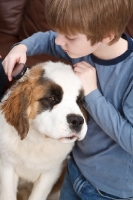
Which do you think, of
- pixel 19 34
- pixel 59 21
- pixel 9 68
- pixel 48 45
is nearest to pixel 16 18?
pixel 19 34

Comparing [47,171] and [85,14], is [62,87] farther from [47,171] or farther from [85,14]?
[47,171]

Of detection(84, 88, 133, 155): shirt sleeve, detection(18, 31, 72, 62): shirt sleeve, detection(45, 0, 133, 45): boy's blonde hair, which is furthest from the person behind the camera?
detection(18, 31, 72, 62): shirt sleeve

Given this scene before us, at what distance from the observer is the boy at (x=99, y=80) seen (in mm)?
994

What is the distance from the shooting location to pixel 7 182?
4.52 ft

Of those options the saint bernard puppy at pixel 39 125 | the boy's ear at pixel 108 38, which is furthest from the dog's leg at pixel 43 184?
the boy's ear at pixel 108 38

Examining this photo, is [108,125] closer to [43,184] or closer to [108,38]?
[108,38]

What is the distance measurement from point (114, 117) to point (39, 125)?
10.7 inches

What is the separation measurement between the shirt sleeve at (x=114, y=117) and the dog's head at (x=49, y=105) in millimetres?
57

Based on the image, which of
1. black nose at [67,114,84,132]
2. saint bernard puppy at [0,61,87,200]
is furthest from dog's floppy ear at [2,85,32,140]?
black nose at [67,114,84,132]

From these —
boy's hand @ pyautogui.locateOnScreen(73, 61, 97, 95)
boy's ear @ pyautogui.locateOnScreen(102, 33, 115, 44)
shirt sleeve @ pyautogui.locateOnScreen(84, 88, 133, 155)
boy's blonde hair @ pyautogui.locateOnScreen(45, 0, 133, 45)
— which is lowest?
shirt sleeve @ pyautogui.locateOnScreen(84, 88, 133, 155)

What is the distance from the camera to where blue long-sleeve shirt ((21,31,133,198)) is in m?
1.09

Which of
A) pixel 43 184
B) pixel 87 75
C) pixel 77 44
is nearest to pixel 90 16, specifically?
pixel 77 44

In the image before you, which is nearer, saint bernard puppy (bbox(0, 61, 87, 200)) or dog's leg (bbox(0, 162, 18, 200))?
saint bernard puppy (bbox(0, 61, 87, 200))

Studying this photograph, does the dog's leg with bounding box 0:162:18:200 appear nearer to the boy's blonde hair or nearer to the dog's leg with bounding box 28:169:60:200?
the dog's leg with bounding box 28:169:60:200
